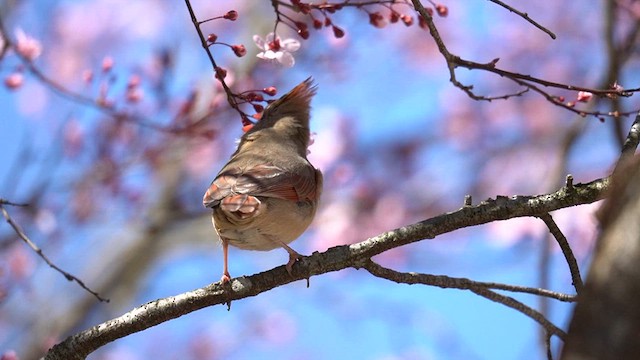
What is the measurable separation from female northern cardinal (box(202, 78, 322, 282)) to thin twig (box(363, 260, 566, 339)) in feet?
1.00

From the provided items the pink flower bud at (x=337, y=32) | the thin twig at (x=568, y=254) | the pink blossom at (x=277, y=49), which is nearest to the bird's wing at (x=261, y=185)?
the pink blossom at (x=277, y=49)

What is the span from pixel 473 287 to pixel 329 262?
1.75 feet

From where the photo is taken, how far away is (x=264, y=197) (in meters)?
3.49

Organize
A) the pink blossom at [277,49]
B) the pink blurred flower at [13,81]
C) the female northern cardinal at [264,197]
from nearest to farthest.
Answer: the pink blossom at [277,49] → the female northern cardinal at [264,197] → the pink blurred flower at [13,81]

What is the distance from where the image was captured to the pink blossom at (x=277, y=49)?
3271mm

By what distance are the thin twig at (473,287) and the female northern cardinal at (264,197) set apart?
12.1 inches

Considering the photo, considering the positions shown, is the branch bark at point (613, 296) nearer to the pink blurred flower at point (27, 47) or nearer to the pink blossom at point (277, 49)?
the pink blossom at point (277, 49)

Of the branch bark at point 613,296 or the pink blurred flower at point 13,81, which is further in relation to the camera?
the pink blurred flower at point 13,81

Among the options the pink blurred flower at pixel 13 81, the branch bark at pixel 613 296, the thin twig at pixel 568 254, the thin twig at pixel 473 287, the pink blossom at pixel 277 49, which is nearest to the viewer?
the branch bark at pixel 613 296

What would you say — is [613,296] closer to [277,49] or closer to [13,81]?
[277,49]

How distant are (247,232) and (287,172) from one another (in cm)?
37

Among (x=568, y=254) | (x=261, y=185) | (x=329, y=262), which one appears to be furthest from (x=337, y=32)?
(x=568, y=254)

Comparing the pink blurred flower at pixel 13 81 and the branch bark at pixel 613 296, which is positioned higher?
the pink blurred flower at pixel 13 81

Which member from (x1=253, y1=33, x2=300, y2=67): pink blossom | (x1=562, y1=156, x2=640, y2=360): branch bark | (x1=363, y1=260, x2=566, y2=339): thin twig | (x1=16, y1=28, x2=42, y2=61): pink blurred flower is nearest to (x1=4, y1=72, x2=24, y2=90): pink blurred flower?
(x1=16, y1=28, x2=42, y2=61): pink blurred flower
